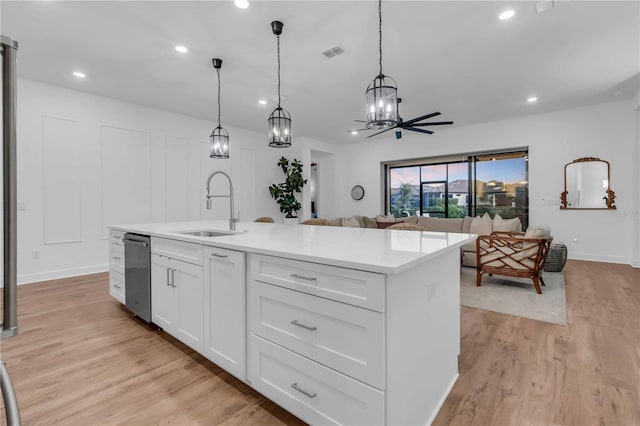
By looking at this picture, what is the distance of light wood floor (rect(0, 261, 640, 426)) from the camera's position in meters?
1.55

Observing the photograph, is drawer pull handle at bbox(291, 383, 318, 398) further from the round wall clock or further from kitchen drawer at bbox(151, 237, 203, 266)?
the round wall clock

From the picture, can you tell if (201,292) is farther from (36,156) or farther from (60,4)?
(36,156)

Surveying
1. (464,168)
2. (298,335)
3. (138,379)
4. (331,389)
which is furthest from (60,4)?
(464,168)

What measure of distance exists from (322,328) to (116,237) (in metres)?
2.70

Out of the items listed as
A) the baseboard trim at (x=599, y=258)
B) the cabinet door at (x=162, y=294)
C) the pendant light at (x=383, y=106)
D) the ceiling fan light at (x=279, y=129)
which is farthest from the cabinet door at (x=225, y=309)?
the baseboard trim at (x=599, y=258)

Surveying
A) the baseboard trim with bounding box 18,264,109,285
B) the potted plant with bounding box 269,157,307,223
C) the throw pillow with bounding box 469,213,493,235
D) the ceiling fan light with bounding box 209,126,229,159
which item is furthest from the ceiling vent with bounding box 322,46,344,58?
the baseboard trim with bounding box 18,264,109,285

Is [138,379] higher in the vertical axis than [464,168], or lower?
lower

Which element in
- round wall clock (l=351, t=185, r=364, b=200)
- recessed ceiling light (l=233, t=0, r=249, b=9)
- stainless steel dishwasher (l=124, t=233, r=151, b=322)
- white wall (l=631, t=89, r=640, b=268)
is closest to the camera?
stainless steel dishwasher (l=124, t=233, r=151, b=322)

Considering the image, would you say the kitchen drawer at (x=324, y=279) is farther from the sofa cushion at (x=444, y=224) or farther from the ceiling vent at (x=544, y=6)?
the sofa cushion at (x=444, y=224)

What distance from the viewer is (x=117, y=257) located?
9.85 ft

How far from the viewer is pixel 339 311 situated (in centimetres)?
122

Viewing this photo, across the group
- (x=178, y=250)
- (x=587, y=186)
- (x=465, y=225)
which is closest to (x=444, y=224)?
(x=465, y=225)

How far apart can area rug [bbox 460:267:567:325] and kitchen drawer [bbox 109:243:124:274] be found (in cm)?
349

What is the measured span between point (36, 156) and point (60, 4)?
255 centimetres
